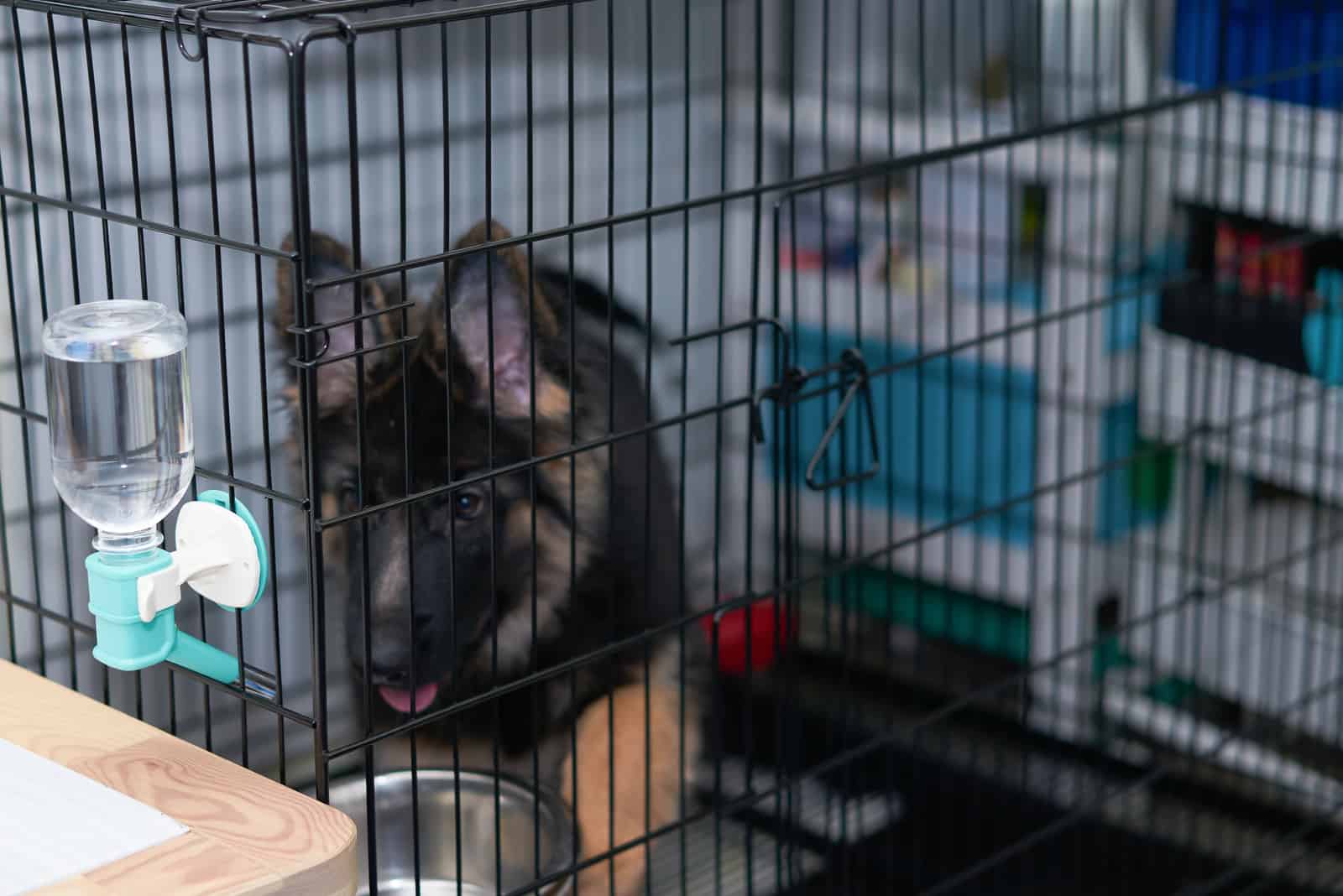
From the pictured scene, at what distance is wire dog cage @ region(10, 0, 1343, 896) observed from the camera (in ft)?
5.15

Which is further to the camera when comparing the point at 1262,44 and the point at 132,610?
the point at 1262,44

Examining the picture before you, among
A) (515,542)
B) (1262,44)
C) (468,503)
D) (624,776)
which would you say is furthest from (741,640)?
(1262,44)

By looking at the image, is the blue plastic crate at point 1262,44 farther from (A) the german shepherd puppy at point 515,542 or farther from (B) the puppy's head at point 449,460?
(B) the puppy's head at point 449,460

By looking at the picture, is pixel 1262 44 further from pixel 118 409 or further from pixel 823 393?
pixel 118 409

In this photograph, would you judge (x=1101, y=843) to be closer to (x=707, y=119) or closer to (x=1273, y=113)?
(x=1273, y=113)

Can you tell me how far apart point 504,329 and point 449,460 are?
0.40 meters

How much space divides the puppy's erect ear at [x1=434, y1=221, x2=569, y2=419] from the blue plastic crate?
44.5 inches

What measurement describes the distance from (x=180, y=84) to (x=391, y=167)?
0.40 m

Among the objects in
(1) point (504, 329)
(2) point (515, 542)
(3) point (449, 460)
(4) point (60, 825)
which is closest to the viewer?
(4) point (60, 825)

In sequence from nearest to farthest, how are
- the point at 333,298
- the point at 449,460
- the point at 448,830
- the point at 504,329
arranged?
the point at 449,460
the point at 333,298
the point at 504,329
the point at 448,830

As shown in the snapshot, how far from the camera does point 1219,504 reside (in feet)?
8.35

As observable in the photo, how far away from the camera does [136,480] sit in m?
1.00

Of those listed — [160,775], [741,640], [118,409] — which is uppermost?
[118,409]

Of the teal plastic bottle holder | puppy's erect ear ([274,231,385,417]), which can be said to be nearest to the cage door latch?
puppy's erect ear ([274,231,385,417])
